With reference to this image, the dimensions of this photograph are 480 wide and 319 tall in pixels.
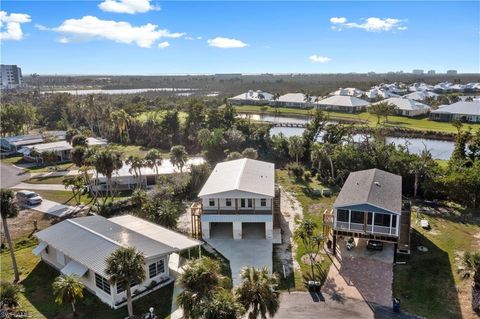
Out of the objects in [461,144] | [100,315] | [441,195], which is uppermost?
[461,144]

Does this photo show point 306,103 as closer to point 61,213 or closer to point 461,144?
point 461,144

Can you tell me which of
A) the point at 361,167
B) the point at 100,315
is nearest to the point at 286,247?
the point at 100,315

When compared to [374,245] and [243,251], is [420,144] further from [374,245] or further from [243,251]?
[243,251]

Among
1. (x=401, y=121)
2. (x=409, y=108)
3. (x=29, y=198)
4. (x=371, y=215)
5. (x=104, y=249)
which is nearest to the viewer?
(x=104, y=249)

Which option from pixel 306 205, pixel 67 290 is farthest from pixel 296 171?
pixel 67 290

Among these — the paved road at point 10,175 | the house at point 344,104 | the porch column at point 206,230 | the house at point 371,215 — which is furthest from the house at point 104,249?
the house at point 344,104

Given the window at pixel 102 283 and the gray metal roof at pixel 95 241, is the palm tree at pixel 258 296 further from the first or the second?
the window at pixel 102 283
